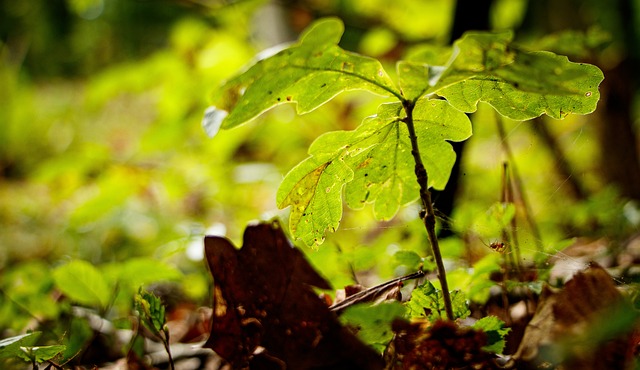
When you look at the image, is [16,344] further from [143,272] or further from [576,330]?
[576,330]

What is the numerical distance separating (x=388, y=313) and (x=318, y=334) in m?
0.12

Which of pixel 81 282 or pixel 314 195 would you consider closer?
pixel 314 195

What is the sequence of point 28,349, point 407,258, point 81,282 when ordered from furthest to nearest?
1. point 81,282
2. point 407,258
3. point 28,349

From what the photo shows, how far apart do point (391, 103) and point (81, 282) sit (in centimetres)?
63

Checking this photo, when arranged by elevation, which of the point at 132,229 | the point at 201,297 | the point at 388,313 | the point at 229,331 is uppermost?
the point at 388,313

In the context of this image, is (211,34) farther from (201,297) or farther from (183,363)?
(183,363)

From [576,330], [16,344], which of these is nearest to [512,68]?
[576,330]

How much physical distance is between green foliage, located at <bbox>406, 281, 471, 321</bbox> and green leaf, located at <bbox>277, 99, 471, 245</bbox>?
10 cm

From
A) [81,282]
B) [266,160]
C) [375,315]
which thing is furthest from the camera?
[266,160]

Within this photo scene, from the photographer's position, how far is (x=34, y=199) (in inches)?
192

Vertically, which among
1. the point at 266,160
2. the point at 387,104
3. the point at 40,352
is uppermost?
the point at 387,104

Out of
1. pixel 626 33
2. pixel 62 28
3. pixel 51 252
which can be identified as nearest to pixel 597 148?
pixel 626 33

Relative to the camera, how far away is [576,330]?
431 mm

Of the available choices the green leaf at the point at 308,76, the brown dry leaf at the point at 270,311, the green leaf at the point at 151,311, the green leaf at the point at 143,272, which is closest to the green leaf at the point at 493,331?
the brown dry leaf at the point at 270,311
